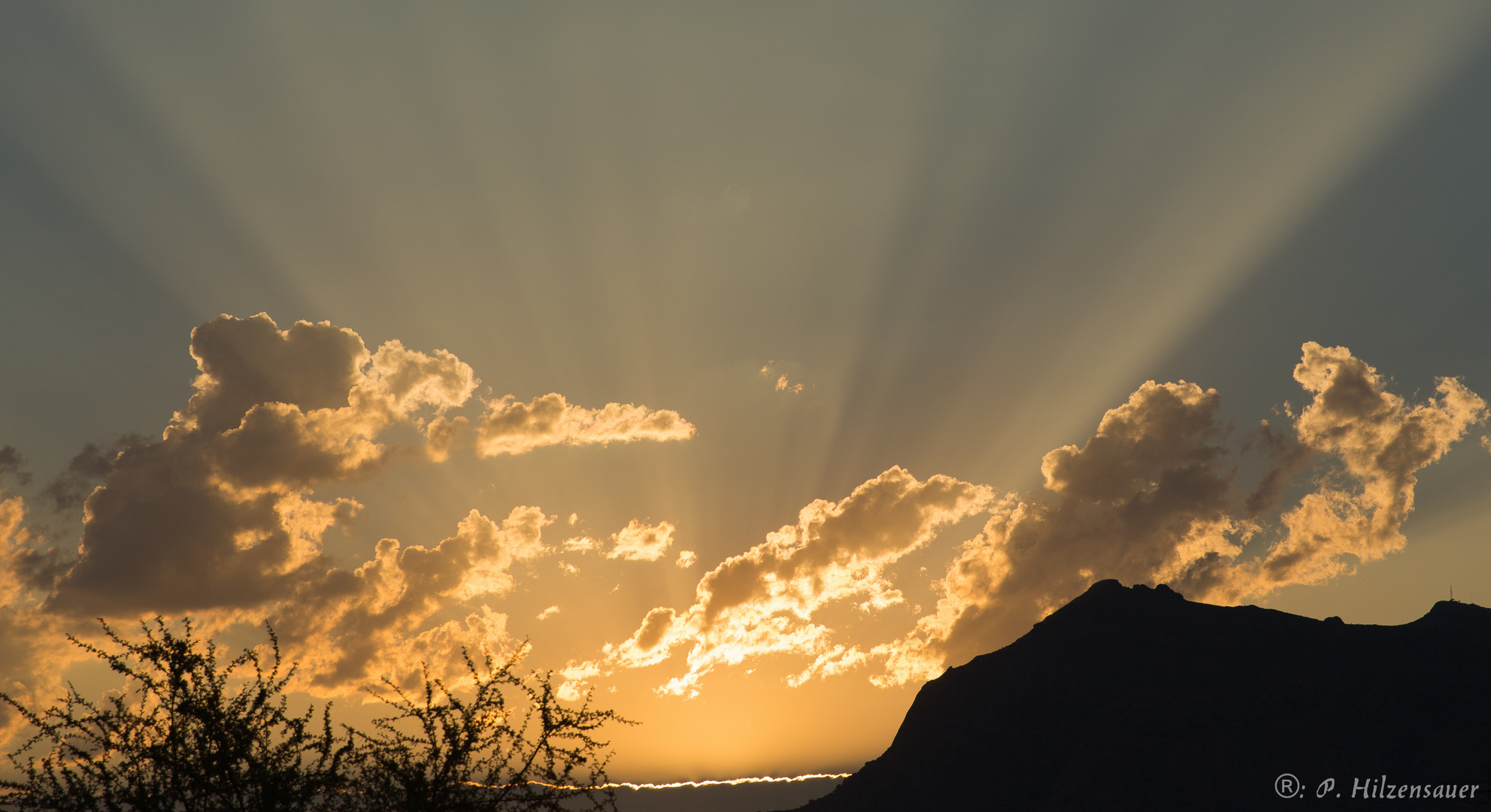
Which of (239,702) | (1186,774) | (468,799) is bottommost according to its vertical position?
(1186,774)

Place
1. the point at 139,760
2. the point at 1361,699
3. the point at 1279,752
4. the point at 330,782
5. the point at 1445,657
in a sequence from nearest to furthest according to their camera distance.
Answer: the point at 139,760, the point at 330,782, the point at 1279,752, the point at 1361,699, the point at 1445,657

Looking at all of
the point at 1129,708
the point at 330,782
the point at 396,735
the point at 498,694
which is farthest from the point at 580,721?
the point at 1129,708

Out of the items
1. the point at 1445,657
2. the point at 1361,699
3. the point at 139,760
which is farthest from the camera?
the point at 1445,657

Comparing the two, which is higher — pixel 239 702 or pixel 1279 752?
pixel 239 702

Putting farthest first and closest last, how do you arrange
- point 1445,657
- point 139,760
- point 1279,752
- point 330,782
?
point 1445,657, point 1279,752, point 330,782, point 139,760

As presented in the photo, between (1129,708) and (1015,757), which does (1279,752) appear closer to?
(1129,708)

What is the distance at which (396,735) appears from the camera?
1658cm

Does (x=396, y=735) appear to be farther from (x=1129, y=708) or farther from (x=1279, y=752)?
(x=1129, y=708)

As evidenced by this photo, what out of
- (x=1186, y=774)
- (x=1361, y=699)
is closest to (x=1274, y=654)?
(x=1361, y=699)

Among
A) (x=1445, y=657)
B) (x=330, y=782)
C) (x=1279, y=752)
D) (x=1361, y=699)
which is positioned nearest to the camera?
(x=330, y=782)

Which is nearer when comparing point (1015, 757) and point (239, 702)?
point (239, 702)

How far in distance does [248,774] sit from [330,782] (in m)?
1.48

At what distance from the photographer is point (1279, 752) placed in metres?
160

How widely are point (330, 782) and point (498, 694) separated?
3586mm
